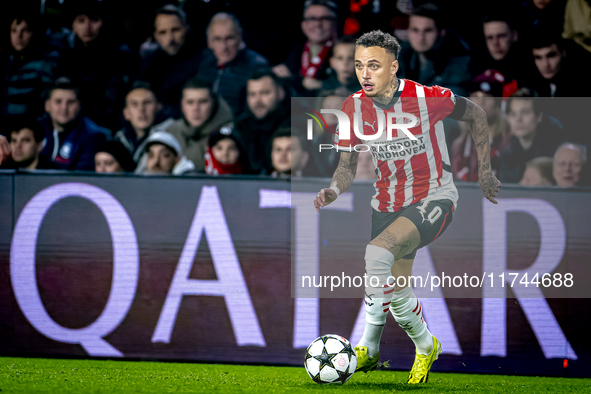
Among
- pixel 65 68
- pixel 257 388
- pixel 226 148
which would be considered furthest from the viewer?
pixel 65 68

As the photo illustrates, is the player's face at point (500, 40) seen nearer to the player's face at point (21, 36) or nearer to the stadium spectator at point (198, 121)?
the stadium spectator at point (198, 121)

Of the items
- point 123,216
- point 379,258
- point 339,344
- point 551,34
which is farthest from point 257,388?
point 551,34

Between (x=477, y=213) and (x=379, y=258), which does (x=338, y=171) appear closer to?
(x=379, y=258)

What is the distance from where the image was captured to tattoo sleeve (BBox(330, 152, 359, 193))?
12.6 ft

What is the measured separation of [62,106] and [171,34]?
1148 mm

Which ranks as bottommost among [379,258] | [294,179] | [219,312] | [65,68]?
[219,312]

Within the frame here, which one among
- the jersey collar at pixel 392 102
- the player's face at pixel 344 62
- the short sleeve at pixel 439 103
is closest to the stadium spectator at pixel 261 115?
the player's face at pixel 344 62

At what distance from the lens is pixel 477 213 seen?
14.3 ft

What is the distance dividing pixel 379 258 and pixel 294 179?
121 cm

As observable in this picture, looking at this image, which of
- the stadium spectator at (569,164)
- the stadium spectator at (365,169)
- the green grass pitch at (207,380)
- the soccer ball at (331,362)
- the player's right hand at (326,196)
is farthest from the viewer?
the stadium spectator at (365,169)

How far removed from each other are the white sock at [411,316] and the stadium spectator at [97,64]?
2.89 m

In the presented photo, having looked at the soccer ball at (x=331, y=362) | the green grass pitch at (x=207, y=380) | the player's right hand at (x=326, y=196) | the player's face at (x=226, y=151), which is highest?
the player's face at (x=226, y=151)

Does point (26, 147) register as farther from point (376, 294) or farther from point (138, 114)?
point (376, 294)

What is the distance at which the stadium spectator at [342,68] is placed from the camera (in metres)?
4.85
